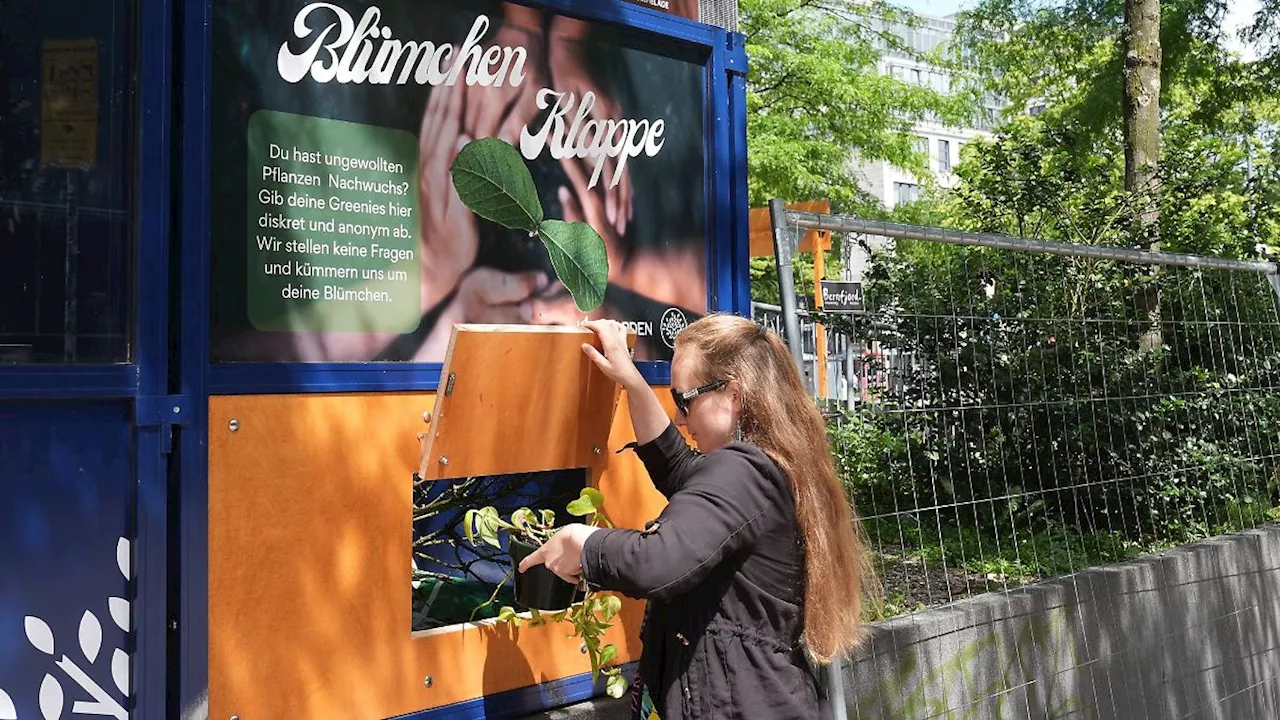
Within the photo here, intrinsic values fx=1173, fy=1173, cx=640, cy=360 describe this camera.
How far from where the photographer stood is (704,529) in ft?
7.94

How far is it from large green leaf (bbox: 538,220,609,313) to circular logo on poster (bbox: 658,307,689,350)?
256 mm

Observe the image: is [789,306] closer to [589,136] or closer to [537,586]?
[589,136]

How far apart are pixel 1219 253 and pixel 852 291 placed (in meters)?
5.70

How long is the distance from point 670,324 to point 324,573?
131 centimetres


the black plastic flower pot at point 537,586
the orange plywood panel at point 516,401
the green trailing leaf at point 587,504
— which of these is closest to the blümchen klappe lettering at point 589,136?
the orange plywood panel at point 516,401

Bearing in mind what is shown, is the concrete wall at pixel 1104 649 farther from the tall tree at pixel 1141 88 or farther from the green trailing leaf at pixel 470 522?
the tall tree at pixel 1141 88

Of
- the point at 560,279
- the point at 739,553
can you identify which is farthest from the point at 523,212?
the point at 739,553

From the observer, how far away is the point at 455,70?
123 inches

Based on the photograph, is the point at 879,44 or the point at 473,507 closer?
the point at 473,507

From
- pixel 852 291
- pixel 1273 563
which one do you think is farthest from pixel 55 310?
pixel 1273 563

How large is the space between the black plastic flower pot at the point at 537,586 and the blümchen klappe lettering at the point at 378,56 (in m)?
1.23

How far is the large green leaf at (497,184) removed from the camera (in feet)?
10.3

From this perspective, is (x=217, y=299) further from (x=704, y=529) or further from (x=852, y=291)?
(x=852, y=291)

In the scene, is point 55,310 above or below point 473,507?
above
